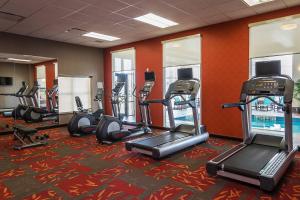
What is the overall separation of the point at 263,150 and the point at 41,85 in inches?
275

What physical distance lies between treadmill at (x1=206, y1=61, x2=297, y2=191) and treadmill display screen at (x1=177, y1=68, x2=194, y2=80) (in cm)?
163

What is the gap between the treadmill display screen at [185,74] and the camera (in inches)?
224

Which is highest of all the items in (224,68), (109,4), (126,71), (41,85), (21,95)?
(109,4)

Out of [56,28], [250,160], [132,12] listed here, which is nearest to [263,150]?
[250,160]

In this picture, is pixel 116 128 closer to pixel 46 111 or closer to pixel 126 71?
pixel 46 111

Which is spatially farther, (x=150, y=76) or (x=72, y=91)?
(x=72, y=91)

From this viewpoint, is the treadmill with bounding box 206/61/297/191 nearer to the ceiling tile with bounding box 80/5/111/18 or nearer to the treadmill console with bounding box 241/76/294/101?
the treadmill console with bounding box 241/76/294/101

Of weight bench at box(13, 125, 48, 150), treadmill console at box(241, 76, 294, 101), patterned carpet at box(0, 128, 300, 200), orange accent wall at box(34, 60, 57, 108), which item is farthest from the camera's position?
orange accent wall at box(34, 60, 57, 108)

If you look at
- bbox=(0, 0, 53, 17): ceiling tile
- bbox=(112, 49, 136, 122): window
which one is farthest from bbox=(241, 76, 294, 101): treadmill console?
bbox=(112, 49, 136, 122): window

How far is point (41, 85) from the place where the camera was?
24.5 feet

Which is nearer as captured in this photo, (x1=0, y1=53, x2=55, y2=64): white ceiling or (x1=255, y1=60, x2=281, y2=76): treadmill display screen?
(x1=255, y1=60, x2=281, y2=76): treadmill display screen

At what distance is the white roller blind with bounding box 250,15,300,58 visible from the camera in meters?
4.91

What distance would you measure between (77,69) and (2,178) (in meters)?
5.63

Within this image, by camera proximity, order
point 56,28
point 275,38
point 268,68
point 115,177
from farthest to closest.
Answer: point 56,28
point 275,38
point 268,68
point 115,177
